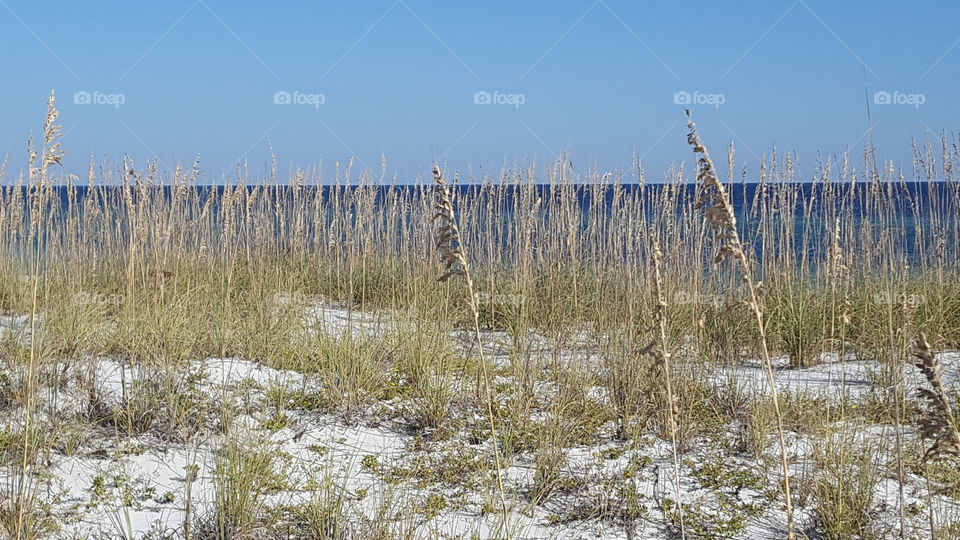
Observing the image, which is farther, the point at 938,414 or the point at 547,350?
the point at 547,350

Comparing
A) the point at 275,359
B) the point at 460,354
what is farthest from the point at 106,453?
the point at 460,354

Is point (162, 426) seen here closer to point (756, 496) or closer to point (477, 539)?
point (477, 539)

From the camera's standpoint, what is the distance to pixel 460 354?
4.14 meters

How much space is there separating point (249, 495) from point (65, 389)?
4.71 feet

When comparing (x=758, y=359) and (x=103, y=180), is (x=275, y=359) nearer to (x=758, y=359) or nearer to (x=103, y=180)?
(x=758, y=359)

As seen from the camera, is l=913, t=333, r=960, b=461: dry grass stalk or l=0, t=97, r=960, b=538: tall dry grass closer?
l=913, t=333, r=960, b=461: dry grass stalk

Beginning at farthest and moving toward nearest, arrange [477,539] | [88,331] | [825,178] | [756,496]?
[825,178], [88,331], [756,496], [477,539]

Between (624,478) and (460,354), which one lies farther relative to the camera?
(460,354)

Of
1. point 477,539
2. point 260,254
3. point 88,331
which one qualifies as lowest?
point 477,539

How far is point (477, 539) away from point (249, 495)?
75 centimetres

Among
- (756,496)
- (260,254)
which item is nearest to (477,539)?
(756,496)

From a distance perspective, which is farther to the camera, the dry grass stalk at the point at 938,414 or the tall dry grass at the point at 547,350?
the tall dry grass at the point at 547,350

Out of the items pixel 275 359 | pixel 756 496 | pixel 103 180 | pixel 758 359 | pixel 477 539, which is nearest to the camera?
pixel 477 539

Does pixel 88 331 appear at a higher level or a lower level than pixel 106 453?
higher
